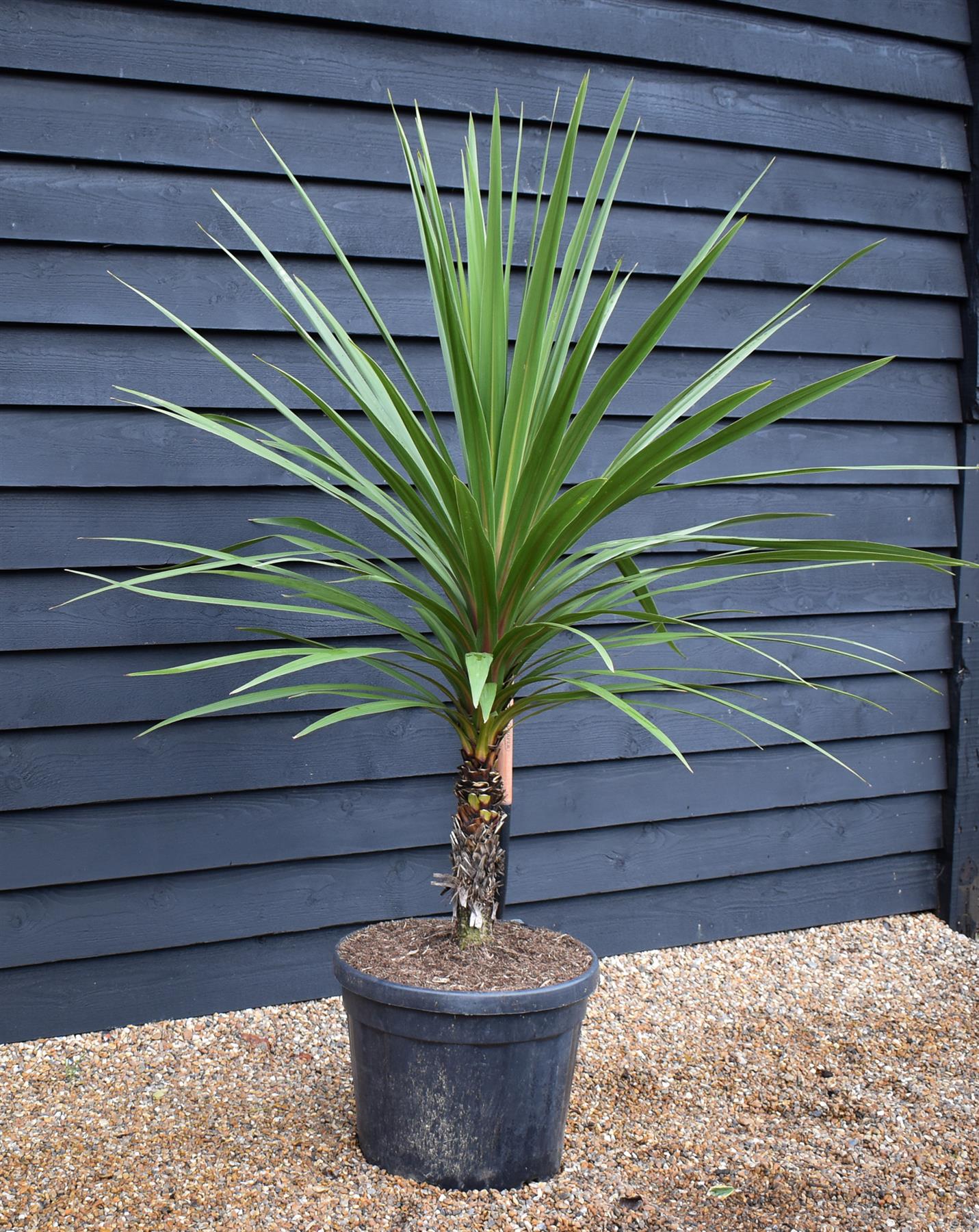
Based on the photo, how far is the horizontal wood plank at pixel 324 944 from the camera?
6.34 ft

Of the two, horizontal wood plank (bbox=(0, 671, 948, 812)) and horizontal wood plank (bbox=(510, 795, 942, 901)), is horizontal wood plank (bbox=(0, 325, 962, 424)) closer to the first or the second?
horizontal wood plank (bbox=(0, 671, 948, 812))

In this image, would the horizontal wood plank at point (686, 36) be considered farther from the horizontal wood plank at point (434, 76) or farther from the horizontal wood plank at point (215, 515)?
the horizontal wood plank at point (215, 515)

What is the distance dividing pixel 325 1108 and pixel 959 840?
5.65 feet

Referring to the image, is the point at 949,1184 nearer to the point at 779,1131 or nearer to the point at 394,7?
the point at 779,1131

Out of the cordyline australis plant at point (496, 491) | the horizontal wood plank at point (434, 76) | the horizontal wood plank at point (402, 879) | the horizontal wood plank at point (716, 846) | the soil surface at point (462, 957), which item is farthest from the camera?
the horizontal wood plank at point (716, 846)

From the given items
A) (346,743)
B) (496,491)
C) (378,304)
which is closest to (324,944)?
(346,743)

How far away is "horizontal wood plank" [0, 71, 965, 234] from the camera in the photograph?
72.0 inches

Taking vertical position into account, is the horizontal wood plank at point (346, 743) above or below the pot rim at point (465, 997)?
above

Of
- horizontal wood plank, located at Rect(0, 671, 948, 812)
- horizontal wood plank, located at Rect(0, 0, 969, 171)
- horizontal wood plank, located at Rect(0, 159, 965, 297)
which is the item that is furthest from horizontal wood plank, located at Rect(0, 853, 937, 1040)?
horizontal wood plank, located at Rect(0, 0, 969, 171)

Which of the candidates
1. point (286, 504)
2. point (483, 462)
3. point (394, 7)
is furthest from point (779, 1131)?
point (394, 7)

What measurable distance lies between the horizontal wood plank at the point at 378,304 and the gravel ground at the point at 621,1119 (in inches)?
53.2

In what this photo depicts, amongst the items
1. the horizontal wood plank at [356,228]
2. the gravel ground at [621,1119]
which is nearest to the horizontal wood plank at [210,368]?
the horizontal wood plank at [356,228]

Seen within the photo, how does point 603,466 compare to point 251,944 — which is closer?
point 251,944

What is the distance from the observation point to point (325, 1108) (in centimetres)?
170
